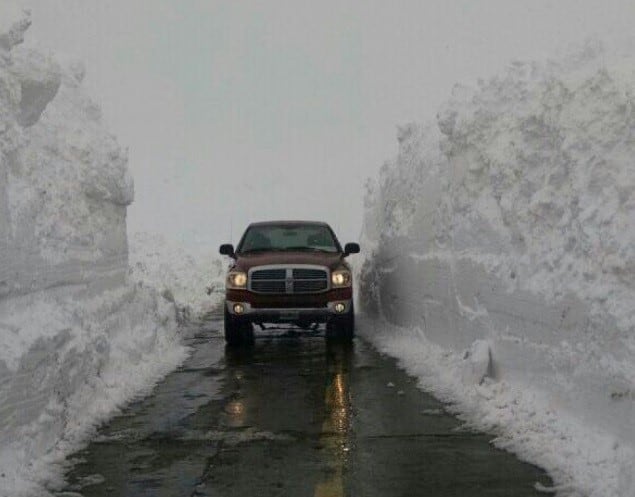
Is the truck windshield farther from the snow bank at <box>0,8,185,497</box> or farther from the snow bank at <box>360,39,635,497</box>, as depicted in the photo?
the snow bank at <box>360,39,635,497</box>

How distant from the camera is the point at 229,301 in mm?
12531

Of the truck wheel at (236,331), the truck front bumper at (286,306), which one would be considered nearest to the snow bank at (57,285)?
the truck wheel at (236,331)

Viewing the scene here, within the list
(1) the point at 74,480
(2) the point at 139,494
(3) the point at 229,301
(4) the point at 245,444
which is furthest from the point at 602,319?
(3) the point at 229,301

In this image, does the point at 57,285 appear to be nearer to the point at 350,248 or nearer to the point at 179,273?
the point at 350,248

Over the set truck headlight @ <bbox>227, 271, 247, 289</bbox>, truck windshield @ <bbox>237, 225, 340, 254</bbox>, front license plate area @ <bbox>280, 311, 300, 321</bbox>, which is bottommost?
front license plate area @ <bbox>280, 311, 300, 321</bbox>

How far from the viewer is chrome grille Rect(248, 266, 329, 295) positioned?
1237 cm

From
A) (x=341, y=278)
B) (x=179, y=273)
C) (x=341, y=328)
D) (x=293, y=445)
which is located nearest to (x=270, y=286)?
(x=341, y=278)

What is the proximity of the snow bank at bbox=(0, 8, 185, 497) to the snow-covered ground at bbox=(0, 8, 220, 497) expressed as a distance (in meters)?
0.02

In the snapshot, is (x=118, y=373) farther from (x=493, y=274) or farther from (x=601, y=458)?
(x=601, y=458)

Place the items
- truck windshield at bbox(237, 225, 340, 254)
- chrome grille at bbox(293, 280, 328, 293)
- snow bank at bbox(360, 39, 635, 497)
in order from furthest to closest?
truck windshield at bbox(237, 225, 340, 254) → chrome grille at bbox(293, 280, 328, 293) → snow bank at bbox(360, 39, 635, 497)

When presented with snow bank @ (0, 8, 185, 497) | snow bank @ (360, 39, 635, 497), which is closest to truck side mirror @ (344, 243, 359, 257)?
snow bank @ (360, 39, 635, 497)

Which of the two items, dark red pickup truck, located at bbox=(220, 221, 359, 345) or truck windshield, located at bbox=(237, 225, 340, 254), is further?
truck windshield, located at bbox=(237, 225, 340, 254)

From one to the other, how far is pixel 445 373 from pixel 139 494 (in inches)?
195

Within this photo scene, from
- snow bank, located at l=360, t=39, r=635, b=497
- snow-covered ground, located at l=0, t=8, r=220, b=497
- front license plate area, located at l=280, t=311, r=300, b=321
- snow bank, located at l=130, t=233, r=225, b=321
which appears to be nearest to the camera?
snow bank, located at l=360, t=39, r=635, b=497
